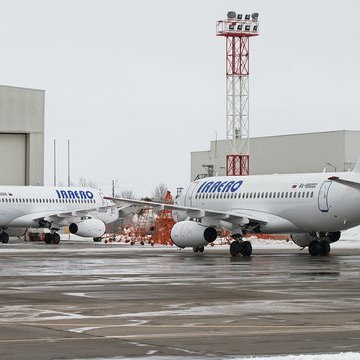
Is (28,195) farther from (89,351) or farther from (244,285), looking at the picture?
(89,351)

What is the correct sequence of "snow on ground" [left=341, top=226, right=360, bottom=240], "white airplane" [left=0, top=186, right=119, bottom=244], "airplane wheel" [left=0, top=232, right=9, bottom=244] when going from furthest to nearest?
"snow on ground" [left=341, top=226, right=360, bottom=240] → "airplane wheel" [left=0, top=232, right=9, bottom=244] → "white airplane" [left=0, top=186, right=119, bottom=244]

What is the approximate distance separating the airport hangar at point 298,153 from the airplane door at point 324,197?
2406 inches

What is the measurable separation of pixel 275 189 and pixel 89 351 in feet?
111

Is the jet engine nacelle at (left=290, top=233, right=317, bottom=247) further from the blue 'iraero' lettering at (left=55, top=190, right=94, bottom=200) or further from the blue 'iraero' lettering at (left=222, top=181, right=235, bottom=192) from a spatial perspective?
the blue 'iraero' lettering at (left=55, top=190, right=94, bottom=200)

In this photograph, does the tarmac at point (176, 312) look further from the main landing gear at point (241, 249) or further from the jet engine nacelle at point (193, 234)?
the jet engine nacelle at point (193, 234)

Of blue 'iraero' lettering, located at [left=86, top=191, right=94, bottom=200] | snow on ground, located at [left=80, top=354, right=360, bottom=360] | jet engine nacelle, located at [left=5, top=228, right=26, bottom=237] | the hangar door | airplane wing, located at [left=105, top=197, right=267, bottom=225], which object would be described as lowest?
snow on ground, located at [left=80, top=354, right=360, bottom=360]

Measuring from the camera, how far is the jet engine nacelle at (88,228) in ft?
236

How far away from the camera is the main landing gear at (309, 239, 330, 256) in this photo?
45.6 meters

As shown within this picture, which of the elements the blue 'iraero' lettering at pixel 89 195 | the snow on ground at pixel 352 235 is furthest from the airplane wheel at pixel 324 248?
the blue 'iraero' lettering at pixel 89 195

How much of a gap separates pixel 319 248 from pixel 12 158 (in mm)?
46079

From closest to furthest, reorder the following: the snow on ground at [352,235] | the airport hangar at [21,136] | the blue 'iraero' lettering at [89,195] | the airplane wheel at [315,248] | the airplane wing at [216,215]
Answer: the airplane wing at [216,215] < the airplane wheel at [315,248] < the snow on ground at [352,235] < the blue 'iraero' lettering at [89,195] < the airport hangar at [21,136]

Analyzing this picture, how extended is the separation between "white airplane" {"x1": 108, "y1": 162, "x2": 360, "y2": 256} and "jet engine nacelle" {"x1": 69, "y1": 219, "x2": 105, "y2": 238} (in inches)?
911

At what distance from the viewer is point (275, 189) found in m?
46.2

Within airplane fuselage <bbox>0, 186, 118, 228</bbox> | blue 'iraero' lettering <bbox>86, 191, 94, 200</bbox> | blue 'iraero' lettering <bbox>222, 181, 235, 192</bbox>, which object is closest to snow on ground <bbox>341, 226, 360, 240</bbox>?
airplane fuselage <bbox>0, 186, 118, 228</bbox>
